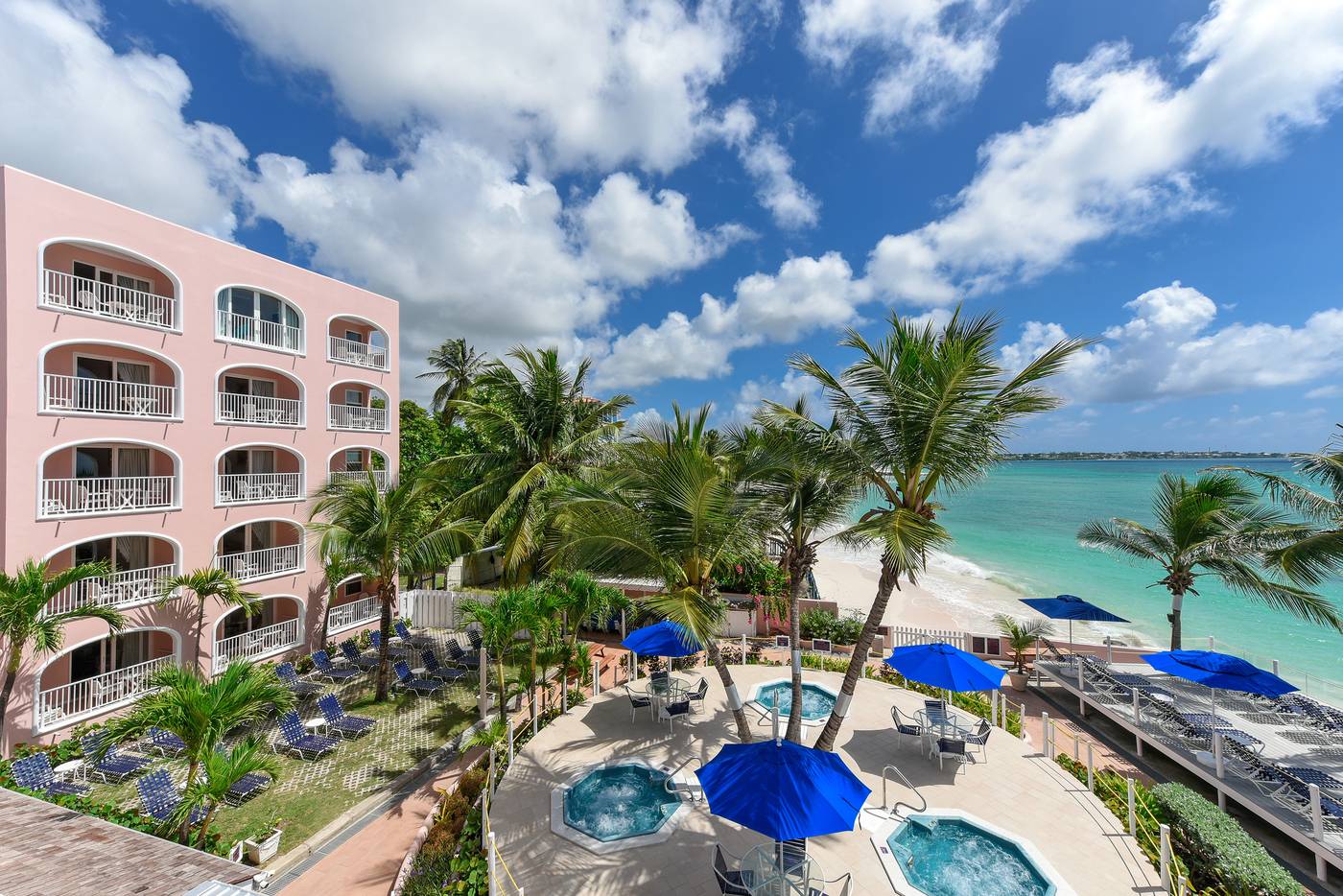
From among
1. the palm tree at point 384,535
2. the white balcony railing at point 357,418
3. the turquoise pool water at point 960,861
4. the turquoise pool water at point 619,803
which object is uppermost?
the white balcony railing at point 357,418

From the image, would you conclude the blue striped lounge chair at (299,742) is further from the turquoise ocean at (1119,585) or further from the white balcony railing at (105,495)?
the turquoise ocean at (1119,585)

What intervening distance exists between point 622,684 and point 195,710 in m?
9.40

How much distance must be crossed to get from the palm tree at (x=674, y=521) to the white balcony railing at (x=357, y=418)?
1279cm

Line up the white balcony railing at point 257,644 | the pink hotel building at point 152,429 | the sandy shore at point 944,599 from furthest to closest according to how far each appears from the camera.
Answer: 1. the sandy shore at point 944,599
2. the white balcony railing at point 257,644
3. the pink hotel building at point 152,429

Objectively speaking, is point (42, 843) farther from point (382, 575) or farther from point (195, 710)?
point (382, 575)

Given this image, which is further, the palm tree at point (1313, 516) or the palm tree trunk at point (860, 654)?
the palm tree at point (1313, 516)

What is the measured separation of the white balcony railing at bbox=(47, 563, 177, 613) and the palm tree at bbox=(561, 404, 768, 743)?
11703 mm

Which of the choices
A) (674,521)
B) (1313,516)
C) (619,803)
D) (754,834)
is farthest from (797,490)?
(1313,516)

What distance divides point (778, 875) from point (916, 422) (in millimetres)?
6460

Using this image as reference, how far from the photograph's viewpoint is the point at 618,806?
29.0 ft

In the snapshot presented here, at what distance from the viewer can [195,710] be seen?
23.0ft

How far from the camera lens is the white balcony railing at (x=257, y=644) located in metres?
14.5

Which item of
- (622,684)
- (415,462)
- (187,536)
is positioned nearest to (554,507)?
(622,684)

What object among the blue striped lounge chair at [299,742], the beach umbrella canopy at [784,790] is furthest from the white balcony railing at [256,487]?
the beach umbrella canopy at [784,790]
